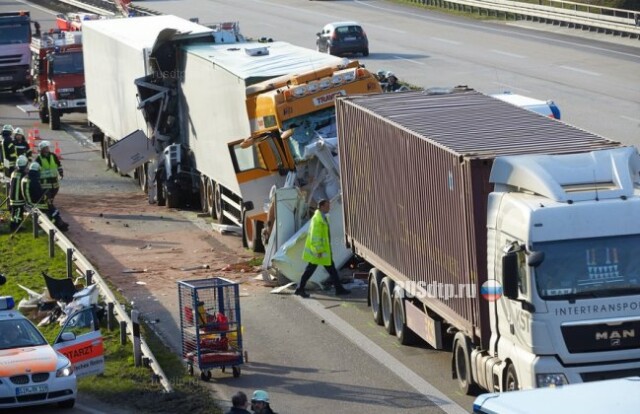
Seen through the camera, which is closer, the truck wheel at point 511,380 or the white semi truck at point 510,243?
the white semi truck at point 510,243

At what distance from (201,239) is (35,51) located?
20943mm

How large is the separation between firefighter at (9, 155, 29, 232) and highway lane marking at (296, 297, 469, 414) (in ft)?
25.2

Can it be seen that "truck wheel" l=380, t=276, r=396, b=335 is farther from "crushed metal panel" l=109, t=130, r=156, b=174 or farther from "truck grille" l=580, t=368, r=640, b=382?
"crushed metal panel" l=109, t=130, r=156, b=174

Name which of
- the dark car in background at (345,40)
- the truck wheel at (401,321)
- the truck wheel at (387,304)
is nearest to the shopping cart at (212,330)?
the truck wheel at (401,321)

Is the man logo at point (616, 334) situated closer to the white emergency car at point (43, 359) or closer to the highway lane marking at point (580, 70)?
the white emergency car at point (43, 359)

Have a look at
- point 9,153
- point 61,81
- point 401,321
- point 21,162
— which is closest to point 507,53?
point 61,81

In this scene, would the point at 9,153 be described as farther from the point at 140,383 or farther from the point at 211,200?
the point at 140,383

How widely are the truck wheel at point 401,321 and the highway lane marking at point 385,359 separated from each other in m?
0.32

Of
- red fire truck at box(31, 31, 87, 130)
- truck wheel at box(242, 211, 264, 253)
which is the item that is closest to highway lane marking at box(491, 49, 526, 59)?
red fire truck at box(31, 31, 87, 130)

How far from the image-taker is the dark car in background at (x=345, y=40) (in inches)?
2093

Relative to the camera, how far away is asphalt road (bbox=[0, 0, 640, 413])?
55.8 ft

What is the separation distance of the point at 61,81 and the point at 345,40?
14.1 meters

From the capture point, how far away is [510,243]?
46.6 feet

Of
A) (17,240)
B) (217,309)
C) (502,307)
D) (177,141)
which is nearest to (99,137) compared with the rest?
(177,141)
